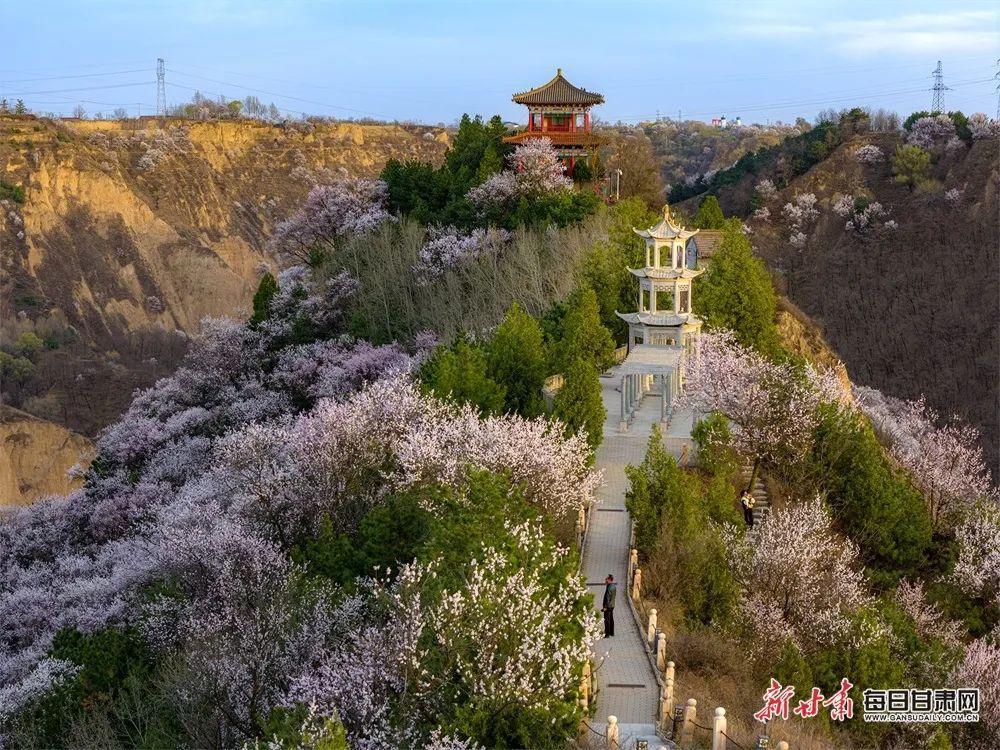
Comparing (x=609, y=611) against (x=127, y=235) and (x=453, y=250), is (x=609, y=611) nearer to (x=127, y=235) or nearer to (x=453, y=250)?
(x=453, y=250)

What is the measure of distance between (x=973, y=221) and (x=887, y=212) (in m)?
6.05

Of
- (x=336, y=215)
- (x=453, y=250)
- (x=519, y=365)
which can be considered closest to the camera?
(x=519, y=365)

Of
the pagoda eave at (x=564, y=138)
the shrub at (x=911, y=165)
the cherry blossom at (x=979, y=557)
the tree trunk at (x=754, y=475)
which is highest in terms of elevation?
the pagoda eave at (x=564, y=138)

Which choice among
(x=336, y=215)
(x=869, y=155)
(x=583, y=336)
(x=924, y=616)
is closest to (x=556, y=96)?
(x=336, y=215)

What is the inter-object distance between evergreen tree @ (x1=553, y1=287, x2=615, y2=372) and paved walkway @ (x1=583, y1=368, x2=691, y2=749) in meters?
1.12

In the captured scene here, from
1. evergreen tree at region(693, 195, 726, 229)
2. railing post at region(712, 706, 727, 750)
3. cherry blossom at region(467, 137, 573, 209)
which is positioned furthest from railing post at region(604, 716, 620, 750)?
evergreen tree at region(693, 195, 726, 229)

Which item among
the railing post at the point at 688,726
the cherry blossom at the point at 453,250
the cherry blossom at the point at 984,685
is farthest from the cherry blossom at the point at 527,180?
the railing post at the point at 688,726

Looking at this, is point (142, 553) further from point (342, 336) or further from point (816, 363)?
point (816, 363)

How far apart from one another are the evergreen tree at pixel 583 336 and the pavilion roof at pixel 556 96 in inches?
646

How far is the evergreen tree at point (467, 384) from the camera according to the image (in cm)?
2683

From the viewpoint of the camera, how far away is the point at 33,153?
3450 inches

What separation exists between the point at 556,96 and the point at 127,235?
164 feet

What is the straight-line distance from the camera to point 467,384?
2698 centimetres

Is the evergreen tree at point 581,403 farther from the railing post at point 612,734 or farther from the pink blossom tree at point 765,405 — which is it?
the railing post at point 612,734
